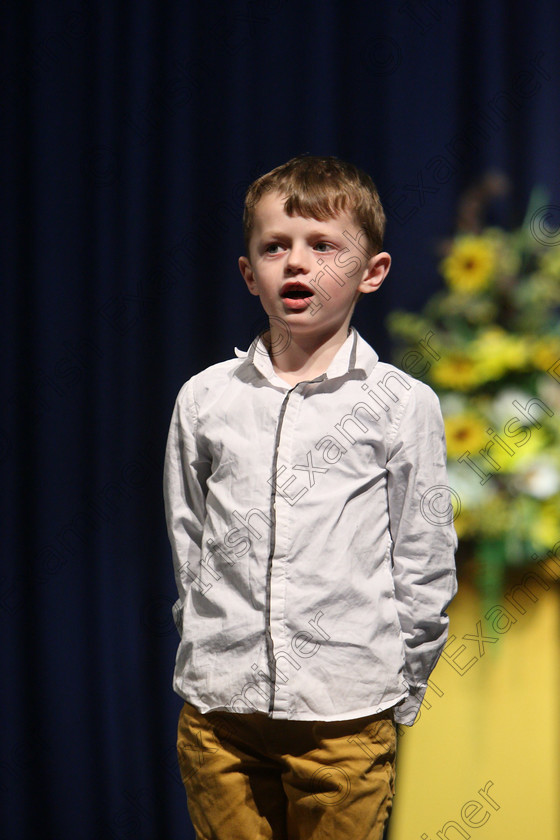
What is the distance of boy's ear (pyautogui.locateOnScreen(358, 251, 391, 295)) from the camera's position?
1.18 m

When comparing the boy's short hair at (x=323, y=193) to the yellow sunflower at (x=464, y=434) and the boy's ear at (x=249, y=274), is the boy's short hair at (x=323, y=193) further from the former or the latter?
the yellow sunflower at (x=464, y=434)

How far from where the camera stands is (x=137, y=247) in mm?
1746

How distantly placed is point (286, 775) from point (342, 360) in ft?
1.79

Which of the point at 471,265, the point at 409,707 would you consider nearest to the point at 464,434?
the point at 471,265

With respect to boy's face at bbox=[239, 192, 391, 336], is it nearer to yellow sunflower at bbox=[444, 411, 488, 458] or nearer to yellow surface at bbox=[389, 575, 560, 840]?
yellow sunflower at bbox=[444, 411, 488, 458]

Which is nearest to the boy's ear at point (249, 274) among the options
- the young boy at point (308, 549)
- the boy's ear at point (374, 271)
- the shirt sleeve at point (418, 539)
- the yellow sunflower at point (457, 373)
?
the young boy at point (308, 549)

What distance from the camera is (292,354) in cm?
118

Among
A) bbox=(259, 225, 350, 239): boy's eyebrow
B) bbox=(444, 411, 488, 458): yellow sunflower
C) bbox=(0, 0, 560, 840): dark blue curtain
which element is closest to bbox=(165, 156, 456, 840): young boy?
bbox=(259, 225, 350, 239): boy's eyebrow

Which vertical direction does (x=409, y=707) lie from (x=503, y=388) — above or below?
below

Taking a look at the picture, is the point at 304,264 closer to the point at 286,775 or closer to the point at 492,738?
the point at 286,775

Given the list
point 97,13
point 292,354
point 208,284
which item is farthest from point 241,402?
point 97,13

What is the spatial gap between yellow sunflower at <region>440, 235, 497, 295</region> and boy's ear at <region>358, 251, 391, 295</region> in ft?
1.44

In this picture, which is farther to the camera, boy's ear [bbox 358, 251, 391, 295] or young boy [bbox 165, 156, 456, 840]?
boy's ear [bbox 358, 251, 391, 295]

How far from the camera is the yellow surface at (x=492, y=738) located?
153 centimetres
